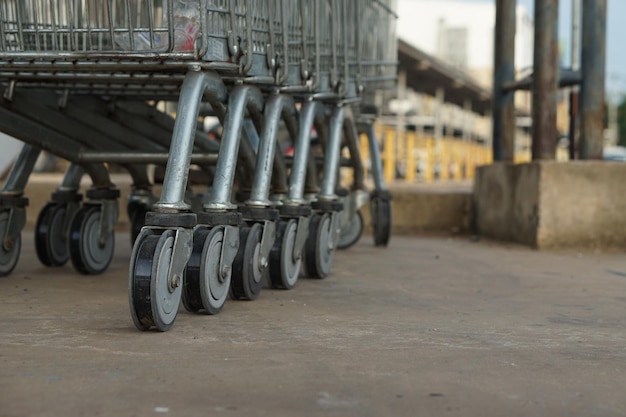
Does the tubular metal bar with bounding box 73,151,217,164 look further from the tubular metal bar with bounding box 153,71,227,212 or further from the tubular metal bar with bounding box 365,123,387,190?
the tubular metal bar with bounding box 365,123,387,190

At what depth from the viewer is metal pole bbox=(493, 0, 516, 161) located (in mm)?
9602

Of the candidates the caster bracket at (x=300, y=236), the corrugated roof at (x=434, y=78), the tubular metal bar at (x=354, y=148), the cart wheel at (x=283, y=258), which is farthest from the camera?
the corrugated roof at (x=434, y=78)

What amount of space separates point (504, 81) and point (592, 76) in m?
1.12

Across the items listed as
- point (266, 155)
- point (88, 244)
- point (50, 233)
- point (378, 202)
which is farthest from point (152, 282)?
point (378, 202)

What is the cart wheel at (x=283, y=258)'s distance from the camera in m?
5.55

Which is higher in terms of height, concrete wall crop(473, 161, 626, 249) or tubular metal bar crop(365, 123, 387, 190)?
tubular metal bar crop(365, 123, 387, 190)

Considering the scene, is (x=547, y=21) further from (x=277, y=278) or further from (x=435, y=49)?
(x=435, y=49)

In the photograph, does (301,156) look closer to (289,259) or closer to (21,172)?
(289,259)

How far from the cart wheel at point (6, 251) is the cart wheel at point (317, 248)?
62.3 inches

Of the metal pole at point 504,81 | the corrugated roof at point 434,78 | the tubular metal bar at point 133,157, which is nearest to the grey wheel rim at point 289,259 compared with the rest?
the tubular metal bar at point 133,157

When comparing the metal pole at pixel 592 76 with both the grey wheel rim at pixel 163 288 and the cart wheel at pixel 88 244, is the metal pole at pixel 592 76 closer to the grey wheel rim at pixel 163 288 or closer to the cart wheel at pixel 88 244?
the cart wheel at pixel 88 244

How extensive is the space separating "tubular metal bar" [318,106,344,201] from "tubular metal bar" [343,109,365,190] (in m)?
0.63

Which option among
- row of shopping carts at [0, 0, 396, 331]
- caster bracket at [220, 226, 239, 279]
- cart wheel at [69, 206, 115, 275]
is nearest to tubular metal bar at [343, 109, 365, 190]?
row of shopping carts at [0, 0, 396, 331]

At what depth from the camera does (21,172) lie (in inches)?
235
